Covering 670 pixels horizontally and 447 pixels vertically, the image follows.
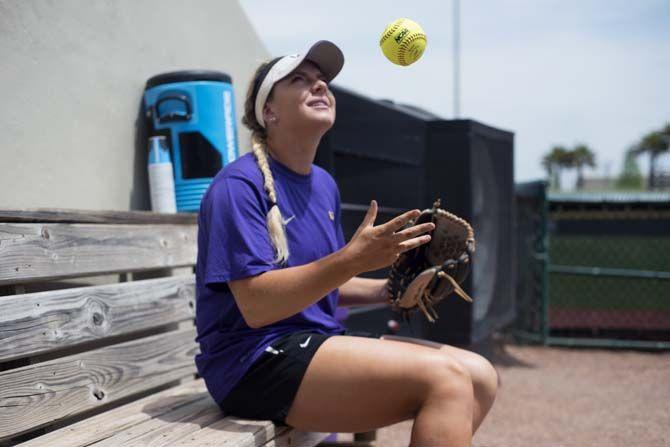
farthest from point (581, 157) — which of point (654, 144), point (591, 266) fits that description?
point (591, 266)

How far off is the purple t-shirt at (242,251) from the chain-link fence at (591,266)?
460 centimetres

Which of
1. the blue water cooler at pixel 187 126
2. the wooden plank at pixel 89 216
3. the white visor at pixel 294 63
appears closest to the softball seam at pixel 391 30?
the white visor at pixel 294 63

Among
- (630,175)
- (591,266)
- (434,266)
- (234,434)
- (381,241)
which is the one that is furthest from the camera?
(630,175)

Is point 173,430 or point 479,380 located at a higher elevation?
point 479,380

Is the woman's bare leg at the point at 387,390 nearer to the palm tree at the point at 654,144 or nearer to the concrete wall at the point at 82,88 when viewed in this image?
the concrete wall at the point at 82,88

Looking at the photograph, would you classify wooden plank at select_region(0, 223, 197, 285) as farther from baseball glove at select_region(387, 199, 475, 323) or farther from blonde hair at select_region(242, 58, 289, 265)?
baseball glove at select_region(387, 199, 475, 323)

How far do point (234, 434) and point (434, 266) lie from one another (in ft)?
2.92

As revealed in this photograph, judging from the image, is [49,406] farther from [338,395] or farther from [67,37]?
[67,37]

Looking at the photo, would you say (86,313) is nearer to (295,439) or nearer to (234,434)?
(234,434)

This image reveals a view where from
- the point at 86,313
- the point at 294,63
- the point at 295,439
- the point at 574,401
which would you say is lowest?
the point at 574,401

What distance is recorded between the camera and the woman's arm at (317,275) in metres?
1.94

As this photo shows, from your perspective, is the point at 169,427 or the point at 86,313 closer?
the point at 169,427

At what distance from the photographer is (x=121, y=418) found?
2.35m

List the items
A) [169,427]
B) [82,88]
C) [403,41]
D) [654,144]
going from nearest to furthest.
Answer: [169,427]
[403,41]
[82,88]
[654,144]
